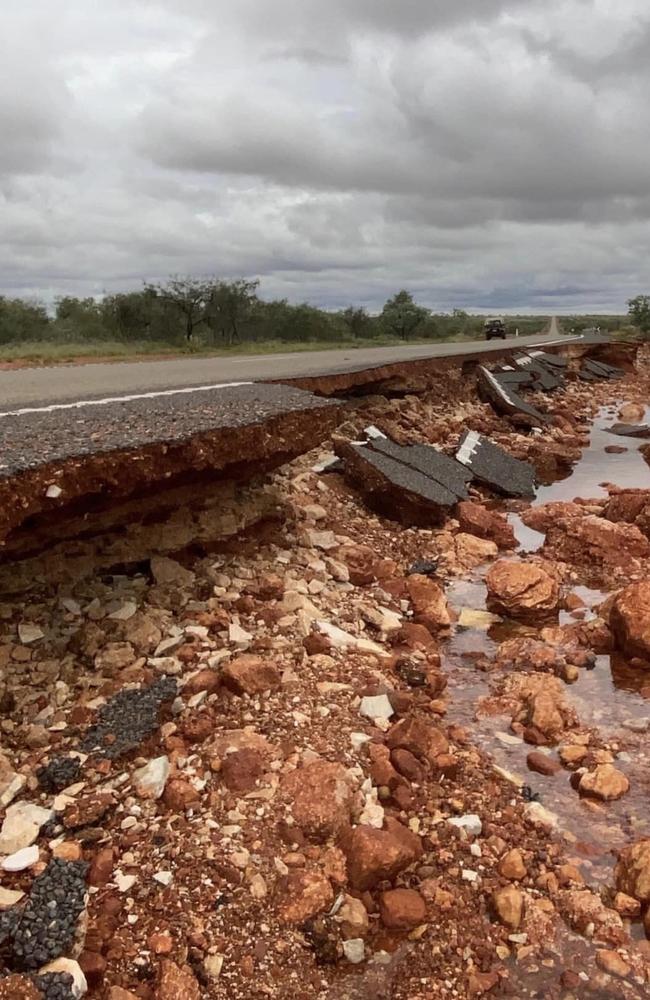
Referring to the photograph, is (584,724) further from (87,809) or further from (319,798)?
(87,809)

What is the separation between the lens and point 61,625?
3.31 metres

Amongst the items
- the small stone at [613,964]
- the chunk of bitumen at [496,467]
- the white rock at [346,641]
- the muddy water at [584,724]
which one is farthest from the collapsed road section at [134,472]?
the chunk of bitumen at [496,467]

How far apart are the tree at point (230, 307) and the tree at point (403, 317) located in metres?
18.5

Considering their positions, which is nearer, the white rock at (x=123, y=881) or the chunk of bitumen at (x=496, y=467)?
the white rock at (x=123, y=881)

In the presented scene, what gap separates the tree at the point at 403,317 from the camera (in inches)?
1916

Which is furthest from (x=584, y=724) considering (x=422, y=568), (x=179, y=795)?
(x=422, y=568)

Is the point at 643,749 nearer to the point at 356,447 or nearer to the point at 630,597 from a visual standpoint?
the point at 630,597

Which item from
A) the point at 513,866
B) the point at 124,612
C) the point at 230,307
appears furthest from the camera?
the point at 230,307

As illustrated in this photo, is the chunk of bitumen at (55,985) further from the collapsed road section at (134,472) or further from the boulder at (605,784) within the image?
the boulder at (605,784)

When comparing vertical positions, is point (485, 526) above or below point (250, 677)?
below

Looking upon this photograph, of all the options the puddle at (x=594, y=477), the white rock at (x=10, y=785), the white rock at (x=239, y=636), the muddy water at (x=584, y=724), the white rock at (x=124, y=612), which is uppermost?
the white rock at (x=124, y=612)

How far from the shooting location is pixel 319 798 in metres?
2.53

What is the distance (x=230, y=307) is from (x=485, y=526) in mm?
26629

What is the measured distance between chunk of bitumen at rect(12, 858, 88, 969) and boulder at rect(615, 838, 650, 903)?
5.43 feet
